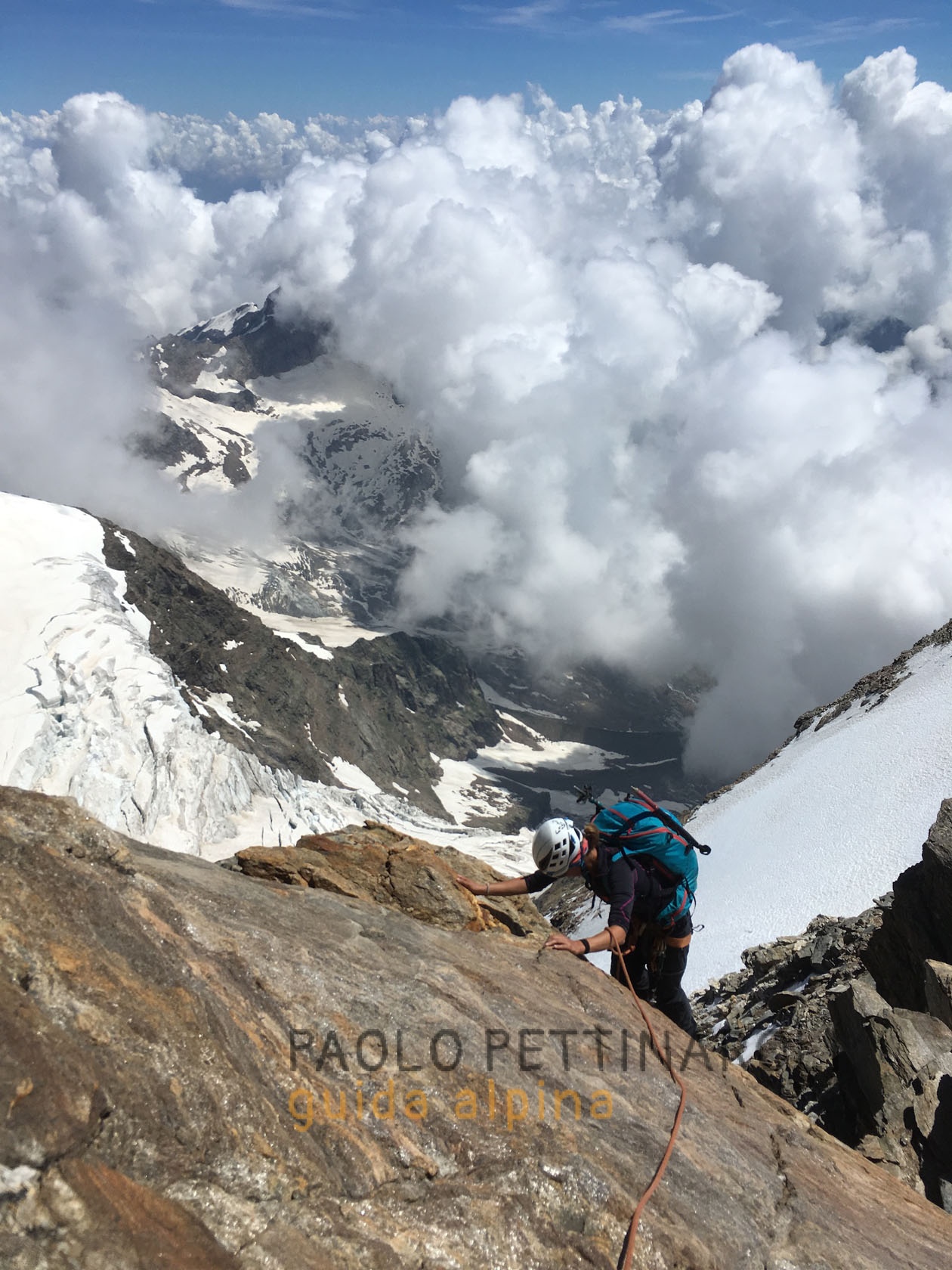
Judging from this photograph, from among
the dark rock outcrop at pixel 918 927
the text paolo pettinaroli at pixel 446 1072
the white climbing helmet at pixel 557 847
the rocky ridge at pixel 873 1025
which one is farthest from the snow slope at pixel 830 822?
the text paolo pettinaroli at pixel 446 1072

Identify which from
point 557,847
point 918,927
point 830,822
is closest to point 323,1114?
point 557,847

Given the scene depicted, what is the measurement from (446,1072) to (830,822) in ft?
112

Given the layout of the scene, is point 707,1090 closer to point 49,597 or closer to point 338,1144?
point 338,1144

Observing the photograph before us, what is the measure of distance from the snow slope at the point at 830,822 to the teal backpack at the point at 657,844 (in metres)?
18.5

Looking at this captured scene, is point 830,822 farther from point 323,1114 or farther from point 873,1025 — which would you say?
point 323,1114

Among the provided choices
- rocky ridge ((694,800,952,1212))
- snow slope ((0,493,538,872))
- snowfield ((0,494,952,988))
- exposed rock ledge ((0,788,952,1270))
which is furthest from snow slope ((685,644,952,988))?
snow slope ((0,493,538,872))

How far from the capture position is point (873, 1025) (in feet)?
42.0

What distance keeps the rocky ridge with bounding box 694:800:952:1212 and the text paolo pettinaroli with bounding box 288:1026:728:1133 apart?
4906 mm

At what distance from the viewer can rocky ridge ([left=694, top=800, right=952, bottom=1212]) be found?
11.9 metres

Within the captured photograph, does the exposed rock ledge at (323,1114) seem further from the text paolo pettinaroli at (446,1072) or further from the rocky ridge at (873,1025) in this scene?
the rocky ridge at (873,1025)

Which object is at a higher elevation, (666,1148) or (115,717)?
(115,717)

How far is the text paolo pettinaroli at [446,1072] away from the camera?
25.1 ft

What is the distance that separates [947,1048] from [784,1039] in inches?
155

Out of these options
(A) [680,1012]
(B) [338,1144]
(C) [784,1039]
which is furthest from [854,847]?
(B) [338,1144]
